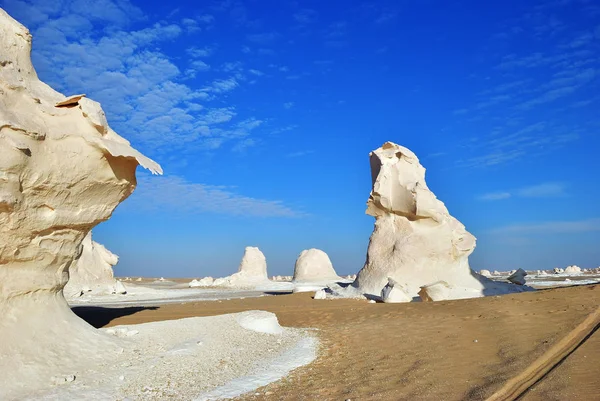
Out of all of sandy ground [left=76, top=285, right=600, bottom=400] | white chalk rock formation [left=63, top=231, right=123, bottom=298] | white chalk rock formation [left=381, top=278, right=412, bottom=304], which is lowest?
sandy ground [left=76, top=285, right=600, bottom=400]

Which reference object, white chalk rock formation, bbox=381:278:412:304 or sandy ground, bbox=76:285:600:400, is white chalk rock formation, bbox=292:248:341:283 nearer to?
white chalk rock formation, bbox=381:278:412:304

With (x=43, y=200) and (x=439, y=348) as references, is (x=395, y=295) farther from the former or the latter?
(x=43, y=200)

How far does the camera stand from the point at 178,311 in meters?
14.1

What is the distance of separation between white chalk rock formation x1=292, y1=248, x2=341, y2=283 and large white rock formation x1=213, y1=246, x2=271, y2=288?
2.42m

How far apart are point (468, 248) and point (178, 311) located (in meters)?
10.4

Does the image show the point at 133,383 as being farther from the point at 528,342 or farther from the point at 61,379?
the point at 528,342

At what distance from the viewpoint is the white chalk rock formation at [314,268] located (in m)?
33.1

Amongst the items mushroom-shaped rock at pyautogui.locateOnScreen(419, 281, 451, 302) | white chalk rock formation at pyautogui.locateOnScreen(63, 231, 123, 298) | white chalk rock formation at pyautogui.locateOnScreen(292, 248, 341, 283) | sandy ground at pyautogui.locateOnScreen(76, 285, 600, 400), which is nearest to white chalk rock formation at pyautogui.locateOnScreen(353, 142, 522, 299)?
mushroom-shaped rock at pyautogui.locateOnScreen(419, 281, 451, 302)

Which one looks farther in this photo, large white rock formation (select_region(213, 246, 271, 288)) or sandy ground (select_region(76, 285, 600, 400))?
large white rock formation (select_region(213, 246, 271, 288))

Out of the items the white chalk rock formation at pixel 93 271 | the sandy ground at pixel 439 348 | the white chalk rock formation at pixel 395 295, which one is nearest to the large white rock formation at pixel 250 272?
the white chalk rock formation at pixel 93 271

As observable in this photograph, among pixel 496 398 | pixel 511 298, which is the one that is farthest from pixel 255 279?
pixel 496 398

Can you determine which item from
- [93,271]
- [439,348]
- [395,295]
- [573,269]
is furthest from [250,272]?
[573,269]

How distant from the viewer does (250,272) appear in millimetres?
33594

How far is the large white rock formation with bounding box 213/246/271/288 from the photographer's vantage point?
32.9m
